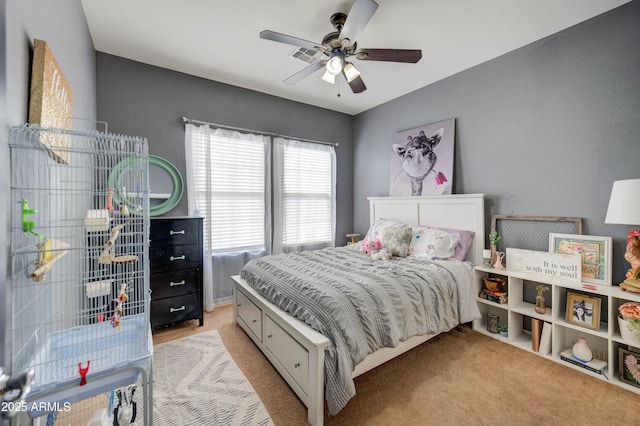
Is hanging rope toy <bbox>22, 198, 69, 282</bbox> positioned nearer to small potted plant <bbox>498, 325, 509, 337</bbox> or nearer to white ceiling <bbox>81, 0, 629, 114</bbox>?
white ceiling <bbox>81, 0, 629, 114</bbox>

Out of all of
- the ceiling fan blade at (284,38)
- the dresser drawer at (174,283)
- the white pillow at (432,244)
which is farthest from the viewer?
the white pillow at (432,244)

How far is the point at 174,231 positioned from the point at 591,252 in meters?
3.60

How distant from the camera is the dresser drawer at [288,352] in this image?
5.32 feet

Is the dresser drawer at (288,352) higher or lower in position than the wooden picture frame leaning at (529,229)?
lower

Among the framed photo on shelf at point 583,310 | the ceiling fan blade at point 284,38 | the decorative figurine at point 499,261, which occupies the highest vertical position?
the ceiling fan blade at point 284,38

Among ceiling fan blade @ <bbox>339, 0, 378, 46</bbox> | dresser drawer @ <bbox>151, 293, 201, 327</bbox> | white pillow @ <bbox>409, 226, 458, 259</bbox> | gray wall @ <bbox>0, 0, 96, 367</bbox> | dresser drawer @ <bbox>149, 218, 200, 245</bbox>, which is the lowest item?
dresser drawer @ <bbox>151, 293, 201, 327</bbox>

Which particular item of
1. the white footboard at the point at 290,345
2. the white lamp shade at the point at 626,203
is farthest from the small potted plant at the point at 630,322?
the white footboard at the point at 290,345

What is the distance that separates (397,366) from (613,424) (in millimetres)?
1202

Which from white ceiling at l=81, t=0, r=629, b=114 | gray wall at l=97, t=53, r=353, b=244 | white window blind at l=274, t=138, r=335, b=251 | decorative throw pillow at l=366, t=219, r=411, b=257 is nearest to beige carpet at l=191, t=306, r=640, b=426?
decorative throw pillow at l=366, t=219, r=411, b=257

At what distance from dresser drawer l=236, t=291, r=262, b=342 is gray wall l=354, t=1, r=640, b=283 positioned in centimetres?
251

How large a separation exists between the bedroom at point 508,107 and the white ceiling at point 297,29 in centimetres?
16

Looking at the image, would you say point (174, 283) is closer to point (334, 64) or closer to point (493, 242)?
point (334, 64)

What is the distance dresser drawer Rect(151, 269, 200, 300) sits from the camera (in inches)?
100

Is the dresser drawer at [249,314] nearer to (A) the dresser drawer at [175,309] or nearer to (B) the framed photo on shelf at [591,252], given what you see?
(A) the dresser drawer at [175,309]
